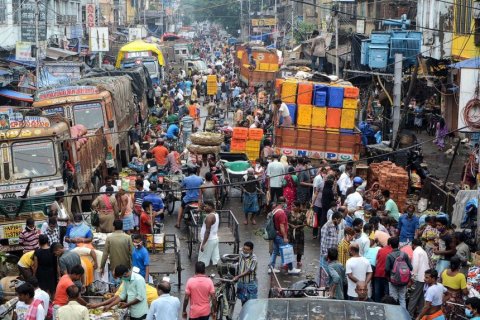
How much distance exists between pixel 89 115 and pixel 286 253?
408 inches

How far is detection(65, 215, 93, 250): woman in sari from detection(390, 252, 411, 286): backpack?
4590 millimetres

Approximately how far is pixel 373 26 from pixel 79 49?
1764 cm

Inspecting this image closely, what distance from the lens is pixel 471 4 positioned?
89.9 feet

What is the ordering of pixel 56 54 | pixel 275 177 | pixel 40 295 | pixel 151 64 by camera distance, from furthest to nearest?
1. pixel 151 64
2. pixel 56 54
3. pixel 275 177
4. pixel 40 295

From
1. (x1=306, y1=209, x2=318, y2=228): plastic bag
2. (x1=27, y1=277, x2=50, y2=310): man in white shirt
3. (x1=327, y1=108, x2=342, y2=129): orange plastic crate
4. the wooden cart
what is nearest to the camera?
(x1=27, y1=277, x2=50, y2=310): man in white shirt

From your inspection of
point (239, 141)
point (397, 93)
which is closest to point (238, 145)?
point (239, 141)

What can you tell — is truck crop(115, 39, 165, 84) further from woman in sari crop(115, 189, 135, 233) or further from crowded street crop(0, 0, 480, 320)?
woman in sari crop(115, 189, 135, 233)

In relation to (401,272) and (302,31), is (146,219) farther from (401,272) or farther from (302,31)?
(302,31)

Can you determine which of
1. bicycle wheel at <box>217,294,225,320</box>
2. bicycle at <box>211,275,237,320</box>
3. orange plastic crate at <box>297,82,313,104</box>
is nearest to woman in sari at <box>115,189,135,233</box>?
bicycle at <box>211,275,237,320</box>

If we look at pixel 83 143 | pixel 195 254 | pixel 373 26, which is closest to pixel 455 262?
pixel 195 254

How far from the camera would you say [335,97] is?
24.2 m

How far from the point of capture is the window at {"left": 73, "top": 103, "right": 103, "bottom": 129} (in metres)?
23.8

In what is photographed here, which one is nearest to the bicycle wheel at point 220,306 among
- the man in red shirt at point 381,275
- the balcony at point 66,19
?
the man in red shirt at point 381,275

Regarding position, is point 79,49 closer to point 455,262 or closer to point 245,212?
point 245,212
